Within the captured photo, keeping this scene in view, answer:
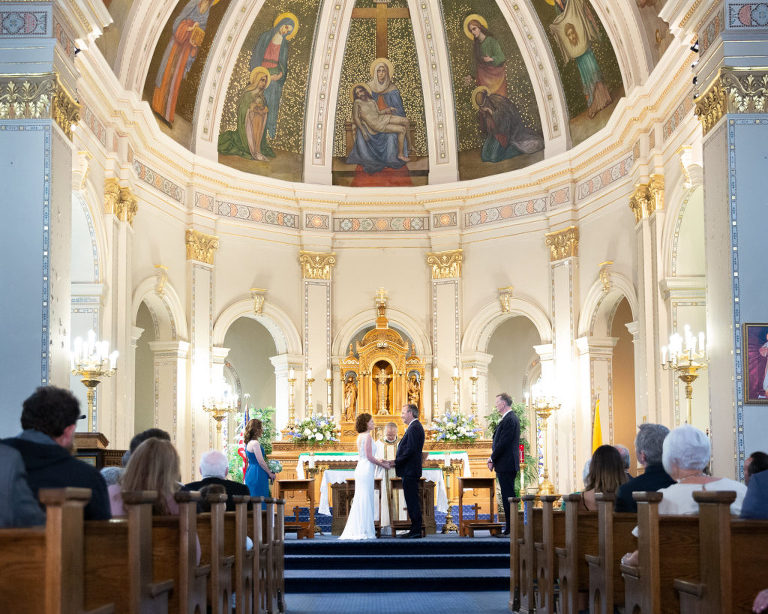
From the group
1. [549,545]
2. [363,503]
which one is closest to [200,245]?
[363,503]

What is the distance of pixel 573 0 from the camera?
57.5 ft

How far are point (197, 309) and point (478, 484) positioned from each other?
7.04 m

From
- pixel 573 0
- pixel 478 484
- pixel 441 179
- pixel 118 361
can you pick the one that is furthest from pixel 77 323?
pixel 573 0

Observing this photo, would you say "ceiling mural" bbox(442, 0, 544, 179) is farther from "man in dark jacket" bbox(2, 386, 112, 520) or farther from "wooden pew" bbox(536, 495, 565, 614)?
"man in dark jacket" bbox(2, 386, 112, 520)

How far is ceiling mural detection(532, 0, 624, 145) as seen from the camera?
17.3m

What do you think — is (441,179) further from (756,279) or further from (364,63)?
(756,279)

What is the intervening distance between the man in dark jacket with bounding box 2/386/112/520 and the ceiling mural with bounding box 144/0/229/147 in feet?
44.3

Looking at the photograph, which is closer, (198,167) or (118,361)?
(118,361)

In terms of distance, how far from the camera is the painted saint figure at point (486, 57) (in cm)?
1950

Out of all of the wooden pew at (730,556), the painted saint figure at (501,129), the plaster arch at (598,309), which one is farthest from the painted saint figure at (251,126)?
the wooden pew at (730,556)

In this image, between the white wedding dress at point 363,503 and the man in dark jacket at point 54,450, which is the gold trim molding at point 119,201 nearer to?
the white wedding dress at point 363,503

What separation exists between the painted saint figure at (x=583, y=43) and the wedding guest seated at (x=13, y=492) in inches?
586

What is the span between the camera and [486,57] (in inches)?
774

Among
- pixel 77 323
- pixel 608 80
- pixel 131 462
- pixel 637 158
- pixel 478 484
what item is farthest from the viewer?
pixel 608 80
